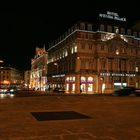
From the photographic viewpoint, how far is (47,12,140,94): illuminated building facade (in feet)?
259

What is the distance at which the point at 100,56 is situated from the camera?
264 feet

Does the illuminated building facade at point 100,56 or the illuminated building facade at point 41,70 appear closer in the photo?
the illuminated building facade at point 100,56

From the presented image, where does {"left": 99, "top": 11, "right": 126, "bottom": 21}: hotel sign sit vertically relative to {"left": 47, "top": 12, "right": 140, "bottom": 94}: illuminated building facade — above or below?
above

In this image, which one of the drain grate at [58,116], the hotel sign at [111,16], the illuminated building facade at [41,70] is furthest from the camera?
the illuminated building facade at [41,70]

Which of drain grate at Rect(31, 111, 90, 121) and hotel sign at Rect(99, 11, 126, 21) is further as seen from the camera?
hotel sign at Rect(99, 11, 126, 21)

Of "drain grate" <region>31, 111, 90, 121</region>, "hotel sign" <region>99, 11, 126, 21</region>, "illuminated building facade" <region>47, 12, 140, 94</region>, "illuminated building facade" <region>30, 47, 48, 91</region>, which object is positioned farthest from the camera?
"illuminated building facade" <region>30, 47, 48, 91</region>

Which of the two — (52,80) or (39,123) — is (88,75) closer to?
(52,80)

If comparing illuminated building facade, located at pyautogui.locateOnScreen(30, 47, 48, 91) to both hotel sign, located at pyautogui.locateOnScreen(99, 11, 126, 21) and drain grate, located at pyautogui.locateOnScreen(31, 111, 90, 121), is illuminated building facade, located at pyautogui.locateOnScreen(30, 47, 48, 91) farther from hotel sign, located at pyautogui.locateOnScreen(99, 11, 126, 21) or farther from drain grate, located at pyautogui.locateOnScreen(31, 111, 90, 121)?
drain grate, located at pyautogui.locateOnScreen(31, 111, 90, 121)

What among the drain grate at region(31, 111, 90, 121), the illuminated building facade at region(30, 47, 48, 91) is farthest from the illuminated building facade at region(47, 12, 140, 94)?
the drain grate at region(31, 111, 90, 121)

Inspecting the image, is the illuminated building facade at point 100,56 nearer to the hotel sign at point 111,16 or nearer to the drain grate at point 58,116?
the hotel sign at point 111,16

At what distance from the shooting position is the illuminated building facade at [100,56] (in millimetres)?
78812

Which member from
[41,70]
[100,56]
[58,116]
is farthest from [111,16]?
[58,116]

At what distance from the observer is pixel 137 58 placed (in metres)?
88.0

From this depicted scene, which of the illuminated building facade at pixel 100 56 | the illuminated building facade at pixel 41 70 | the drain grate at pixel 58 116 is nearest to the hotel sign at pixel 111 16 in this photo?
the illuminated building facade at pixel 100 56
